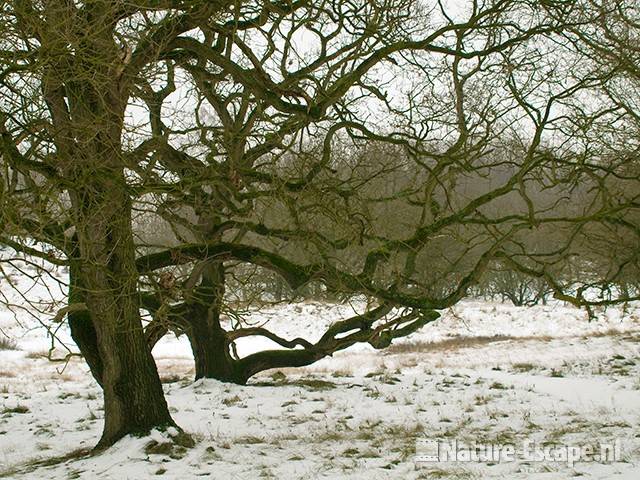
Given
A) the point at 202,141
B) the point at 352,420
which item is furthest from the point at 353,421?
the point at 202,141

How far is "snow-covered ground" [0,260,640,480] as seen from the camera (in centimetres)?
616

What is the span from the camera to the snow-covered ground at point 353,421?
616 cm

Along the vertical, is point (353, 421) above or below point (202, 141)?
below

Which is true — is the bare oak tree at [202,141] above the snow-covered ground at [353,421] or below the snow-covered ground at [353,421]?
above

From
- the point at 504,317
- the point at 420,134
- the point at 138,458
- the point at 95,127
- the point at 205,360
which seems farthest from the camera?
the point at 504,317

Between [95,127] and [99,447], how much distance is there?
3.55 meters

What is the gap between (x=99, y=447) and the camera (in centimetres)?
714

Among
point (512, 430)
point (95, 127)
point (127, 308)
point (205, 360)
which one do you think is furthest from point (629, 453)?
point (205, 360)

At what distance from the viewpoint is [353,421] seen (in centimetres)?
877

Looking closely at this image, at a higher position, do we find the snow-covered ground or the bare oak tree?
the bare oak tree

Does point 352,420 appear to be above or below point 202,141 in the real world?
below

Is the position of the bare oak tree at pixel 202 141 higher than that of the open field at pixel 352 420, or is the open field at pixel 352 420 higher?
the bare oak tree at pixel 202 141

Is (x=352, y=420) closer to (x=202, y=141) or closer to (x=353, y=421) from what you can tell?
(x=353, y=421)

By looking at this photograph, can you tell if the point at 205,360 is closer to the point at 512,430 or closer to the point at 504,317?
the point at 512,430
